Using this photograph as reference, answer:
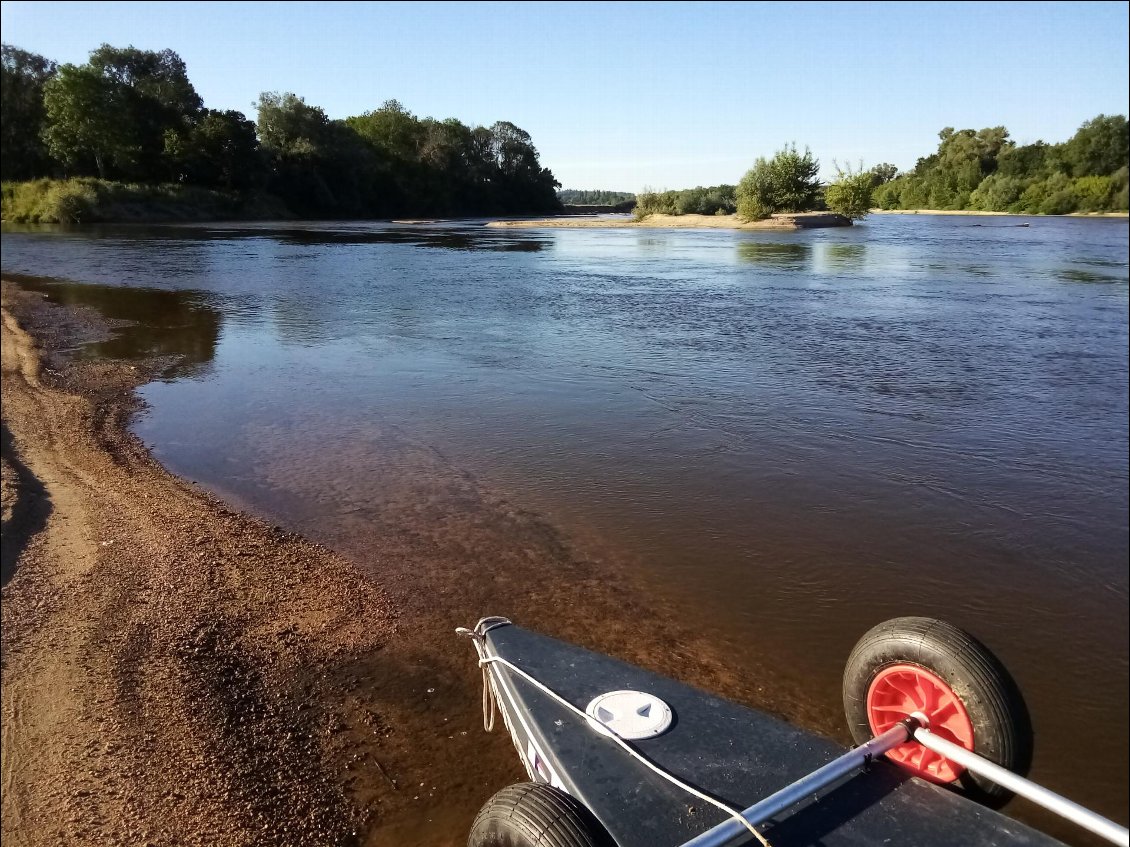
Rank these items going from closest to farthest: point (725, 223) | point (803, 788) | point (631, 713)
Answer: point (803, 788), point (631, 713), point (725, 223)

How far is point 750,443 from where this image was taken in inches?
331

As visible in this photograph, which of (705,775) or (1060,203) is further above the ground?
(1060,203)

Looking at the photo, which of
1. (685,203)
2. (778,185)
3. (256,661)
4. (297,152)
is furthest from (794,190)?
(256,661)

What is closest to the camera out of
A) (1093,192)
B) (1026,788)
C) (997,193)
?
(1026,788)

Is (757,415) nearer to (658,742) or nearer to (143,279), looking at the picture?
(658,742)

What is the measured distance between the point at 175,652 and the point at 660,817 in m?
3.14

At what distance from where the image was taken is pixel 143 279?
902 inches

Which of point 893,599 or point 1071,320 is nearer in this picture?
point 893,599

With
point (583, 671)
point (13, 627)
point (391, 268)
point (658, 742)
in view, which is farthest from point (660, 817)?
point (391, 268)

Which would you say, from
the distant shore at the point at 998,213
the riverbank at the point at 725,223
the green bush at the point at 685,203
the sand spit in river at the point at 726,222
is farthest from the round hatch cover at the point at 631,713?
the green bush at the point at 685,203

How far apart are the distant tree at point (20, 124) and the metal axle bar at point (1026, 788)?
8165 centimetres

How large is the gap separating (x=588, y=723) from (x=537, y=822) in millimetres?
809

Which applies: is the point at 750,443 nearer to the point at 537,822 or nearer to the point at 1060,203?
the point at 537,822

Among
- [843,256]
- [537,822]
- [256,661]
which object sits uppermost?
[843,256]
